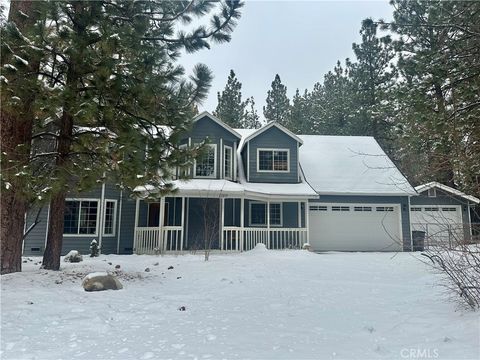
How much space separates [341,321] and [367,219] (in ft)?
43.5

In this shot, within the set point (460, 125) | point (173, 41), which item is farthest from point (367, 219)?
point (173, 41)

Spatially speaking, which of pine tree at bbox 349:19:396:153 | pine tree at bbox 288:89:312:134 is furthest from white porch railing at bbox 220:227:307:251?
pine tree at bbox 288:89:312:134

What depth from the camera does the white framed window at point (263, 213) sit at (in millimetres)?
16766

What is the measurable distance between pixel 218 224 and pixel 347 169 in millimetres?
7621

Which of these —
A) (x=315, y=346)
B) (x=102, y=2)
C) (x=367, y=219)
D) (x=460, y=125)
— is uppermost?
(x=102, y=2)

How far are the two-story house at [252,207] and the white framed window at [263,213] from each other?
0.15ft

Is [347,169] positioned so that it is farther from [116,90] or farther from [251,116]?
[251,116]

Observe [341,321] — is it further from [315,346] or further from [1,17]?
[1,17]

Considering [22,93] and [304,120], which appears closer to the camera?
[22,93]

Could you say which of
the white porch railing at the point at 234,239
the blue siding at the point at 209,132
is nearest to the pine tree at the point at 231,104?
the blue siding at the point at 209,132

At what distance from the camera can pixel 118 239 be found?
1489cm

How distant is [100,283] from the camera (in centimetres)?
640

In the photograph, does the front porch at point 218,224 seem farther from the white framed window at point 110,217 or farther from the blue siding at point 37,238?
the blue siding at point 37,238

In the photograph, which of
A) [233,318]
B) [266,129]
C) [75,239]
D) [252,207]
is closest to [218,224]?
[252,207]
